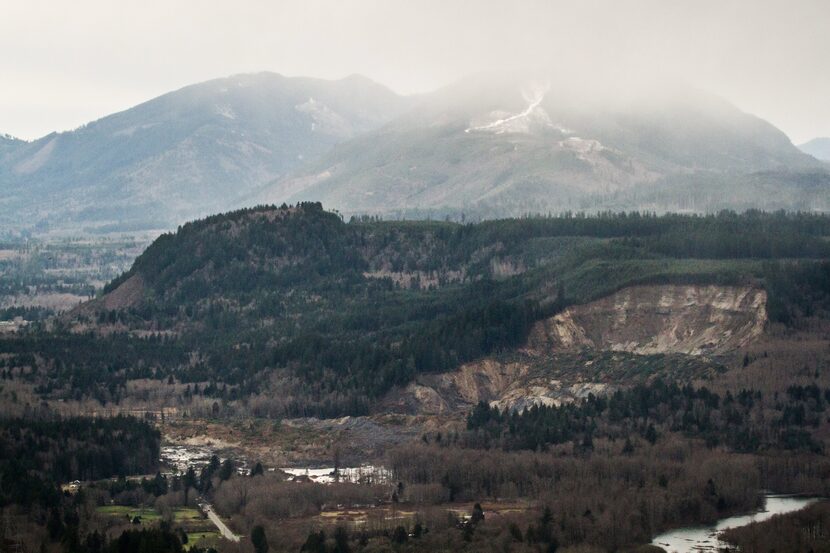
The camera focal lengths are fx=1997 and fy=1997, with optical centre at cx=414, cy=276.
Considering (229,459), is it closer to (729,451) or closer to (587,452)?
(587,452)

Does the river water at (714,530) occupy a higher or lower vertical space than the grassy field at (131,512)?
lower

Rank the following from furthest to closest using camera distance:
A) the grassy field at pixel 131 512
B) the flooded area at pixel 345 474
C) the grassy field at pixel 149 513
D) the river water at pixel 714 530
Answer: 1. the flooded area at pixel 345 474
2. the grassy field at pixel 131 512
3. the grassy field at pixel 149 513
4. the river water at pixel 714 530

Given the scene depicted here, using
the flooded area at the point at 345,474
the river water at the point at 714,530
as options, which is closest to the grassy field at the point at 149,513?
the flooded area at the point at 345,474

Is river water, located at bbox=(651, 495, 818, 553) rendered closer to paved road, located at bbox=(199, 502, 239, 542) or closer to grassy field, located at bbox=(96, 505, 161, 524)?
paved road, located at bbox=(199, 502, 239, 542)

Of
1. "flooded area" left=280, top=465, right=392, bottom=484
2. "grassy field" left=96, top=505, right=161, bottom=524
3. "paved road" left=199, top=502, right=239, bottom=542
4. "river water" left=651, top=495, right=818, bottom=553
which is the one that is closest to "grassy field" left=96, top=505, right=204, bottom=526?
"grassy field" left=96, top=505, right=161, bottom=524

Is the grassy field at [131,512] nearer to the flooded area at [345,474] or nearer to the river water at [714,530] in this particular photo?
the flooded area at [345,474]

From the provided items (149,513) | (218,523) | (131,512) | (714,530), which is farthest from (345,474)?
(714,530)
